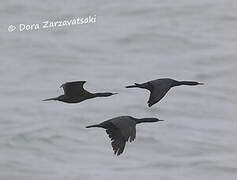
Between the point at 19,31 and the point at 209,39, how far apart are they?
661 centimetres

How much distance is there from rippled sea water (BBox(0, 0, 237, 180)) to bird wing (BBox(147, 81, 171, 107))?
16570 millimetres

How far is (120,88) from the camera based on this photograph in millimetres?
36344

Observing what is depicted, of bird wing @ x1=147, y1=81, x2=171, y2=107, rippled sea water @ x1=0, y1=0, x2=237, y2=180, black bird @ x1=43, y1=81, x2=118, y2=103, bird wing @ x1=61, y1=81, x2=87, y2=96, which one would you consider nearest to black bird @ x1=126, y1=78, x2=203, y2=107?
bird wing @ x1=147, y1=81, x2=171, y2=107

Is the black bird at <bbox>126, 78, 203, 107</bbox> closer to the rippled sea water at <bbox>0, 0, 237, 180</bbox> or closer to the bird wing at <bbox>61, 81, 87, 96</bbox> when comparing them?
the bird wing at <bbox>61, 81, 87, 96</bbox>

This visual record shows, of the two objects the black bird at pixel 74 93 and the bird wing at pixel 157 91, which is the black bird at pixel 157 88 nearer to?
the bird wing at pixel 157 91

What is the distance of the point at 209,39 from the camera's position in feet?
139

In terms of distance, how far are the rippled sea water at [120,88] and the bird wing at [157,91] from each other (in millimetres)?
16570

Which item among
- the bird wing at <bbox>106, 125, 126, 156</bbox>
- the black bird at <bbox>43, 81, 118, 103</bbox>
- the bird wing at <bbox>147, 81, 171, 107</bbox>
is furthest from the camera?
the black bird at <bbox>43, 81, 118, 103</bbox>

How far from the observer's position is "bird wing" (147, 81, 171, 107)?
11.5 meters

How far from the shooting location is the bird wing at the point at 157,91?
37.8ft

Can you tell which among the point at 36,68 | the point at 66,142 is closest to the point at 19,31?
the point at 36,68

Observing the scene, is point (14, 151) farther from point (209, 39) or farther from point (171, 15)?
point (171, 15)

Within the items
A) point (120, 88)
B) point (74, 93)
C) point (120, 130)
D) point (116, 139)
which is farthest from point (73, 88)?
point (120, 88)

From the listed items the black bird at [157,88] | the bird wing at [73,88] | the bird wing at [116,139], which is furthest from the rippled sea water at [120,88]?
the bird wing at [116,139]
